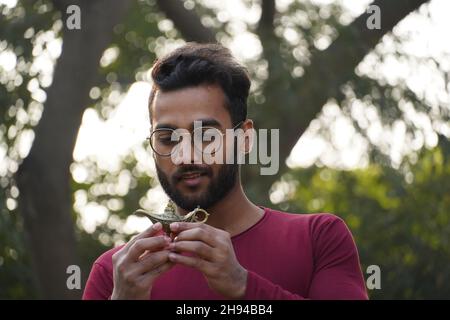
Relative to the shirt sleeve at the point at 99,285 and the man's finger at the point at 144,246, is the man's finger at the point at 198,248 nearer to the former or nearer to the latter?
the man's finger at the point at 144,246

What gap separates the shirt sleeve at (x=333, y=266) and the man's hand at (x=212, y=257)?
3.2 inches

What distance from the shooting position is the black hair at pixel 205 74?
133 inches

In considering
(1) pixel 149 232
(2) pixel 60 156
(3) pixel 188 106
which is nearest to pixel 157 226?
(1) pixel 149 232

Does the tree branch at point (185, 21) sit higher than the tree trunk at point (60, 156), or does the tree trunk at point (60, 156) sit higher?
the tree branch at point (185, 21)

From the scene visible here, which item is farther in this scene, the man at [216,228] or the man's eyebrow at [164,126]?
the man's eyebrow at [164,126]

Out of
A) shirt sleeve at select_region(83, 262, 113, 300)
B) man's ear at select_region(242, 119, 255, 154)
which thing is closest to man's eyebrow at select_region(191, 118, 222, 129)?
man's ear at select_region(242, 119, 255, 154)

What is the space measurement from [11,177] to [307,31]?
349cm

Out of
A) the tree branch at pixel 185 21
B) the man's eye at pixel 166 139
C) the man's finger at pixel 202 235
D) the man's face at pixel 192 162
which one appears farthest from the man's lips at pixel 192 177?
the tree branch at pixel 185 21

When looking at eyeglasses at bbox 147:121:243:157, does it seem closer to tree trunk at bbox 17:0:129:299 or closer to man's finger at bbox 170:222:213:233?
man's finger at bbox 170:222:213:233

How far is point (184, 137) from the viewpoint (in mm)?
3219

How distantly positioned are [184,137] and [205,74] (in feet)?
0.97

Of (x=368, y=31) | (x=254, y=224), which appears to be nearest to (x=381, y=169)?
(x=368, y=31)

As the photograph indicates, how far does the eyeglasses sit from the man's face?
17mm

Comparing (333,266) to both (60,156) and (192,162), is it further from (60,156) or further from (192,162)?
(60,156)
